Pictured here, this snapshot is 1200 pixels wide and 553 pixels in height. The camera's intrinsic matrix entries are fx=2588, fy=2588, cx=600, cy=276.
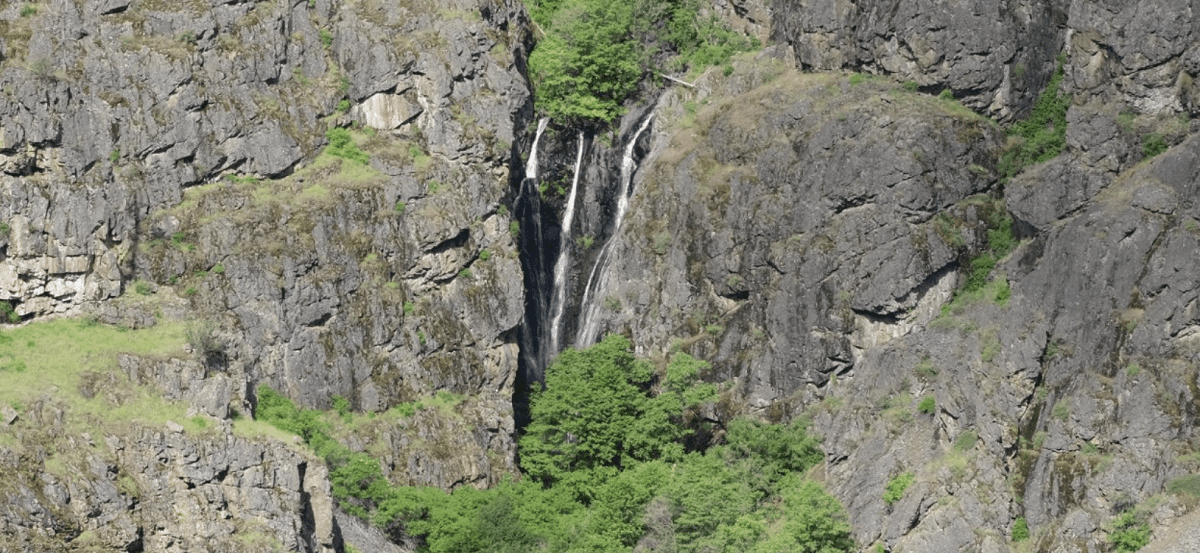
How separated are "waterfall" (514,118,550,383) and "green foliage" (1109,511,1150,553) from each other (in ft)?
→ 91.9

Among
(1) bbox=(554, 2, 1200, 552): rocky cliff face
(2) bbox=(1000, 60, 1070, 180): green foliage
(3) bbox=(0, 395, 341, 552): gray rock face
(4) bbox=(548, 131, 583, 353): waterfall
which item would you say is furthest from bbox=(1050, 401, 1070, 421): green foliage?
(3) bbox=(0, 395, 341, 552): gray rock face

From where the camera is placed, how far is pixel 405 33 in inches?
4419

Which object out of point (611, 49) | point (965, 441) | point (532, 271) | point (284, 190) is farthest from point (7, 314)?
point (965, 441)

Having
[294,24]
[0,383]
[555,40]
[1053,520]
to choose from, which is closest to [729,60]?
[555,40]

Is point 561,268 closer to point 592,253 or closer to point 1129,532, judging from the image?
point 592,253

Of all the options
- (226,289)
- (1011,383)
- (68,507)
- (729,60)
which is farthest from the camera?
(729,60)

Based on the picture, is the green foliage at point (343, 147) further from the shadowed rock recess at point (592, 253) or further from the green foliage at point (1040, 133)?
the green foliage at point (1040, 133)

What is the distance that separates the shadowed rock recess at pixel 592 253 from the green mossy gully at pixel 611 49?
1286 mm

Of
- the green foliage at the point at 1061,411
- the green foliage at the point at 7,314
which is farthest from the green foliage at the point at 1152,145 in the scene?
the green foliage at the point at 7,314

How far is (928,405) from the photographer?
3981 inches

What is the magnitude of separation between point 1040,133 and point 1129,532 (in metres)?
20.2

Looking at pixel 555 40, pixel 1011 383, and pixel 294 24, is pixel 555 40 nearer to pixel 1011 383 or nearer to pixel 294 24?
pixel 294 24

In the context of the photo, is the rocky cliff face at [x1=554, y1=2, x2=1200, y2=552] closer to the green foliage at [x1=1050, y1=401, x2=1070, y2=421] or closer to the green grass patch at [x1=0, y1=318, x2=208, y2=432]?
the green foliage at [x1=1050, y1=401, x2=1070, y2=421]

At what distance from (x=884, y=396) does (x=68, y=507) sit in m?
32.3
